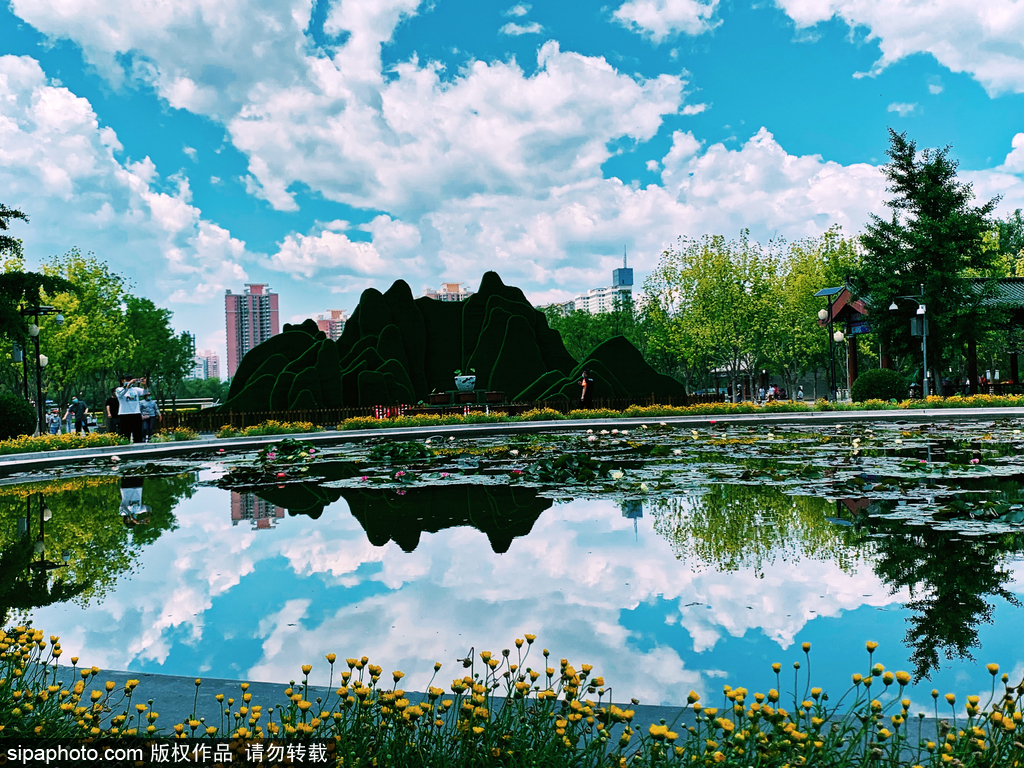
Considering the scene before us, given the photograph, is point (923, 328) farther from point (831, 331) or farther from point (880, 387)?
point (831, 331)

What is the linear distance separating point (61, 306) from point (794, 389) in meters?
62.3

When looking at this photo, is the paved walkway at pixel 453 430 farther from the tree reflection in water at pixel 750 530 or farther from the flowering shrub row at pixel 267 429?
the tree reflection in water at pixel 750 530

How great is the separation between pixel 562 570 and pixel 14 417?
2494 centimetres

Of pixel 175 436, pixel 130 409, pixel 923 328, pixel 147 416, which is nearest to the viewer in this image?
pixel 130 409

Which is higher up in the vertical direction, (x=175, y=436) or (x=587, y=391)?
(x=587, y=391)

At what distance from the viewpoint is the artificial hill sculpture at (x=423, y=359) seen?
107ft

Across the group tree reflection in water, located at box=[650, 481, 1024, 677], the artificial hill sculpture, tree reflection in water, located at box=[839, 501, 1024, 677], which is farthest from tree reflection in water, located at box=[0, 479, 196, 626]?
the artificial hill sculpture

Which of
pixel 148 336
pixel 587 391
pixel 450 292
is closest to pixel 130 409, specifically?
pixel 587 391

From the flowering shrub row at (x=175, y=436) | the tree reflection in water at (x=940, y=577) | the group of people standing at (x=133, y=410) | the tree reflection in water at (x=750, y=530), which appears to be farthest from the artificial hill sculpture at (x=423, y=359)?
the tree reflection in water at (x=940, y=577)

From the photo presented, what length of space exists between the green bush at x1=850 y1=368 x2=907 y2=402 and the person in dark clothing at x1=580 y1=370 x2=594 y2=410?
13.4 metres

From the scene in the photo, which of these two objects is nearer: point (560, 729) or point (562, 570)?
point (560, 729)

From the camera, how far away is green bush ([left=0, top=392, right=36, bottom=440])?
2409 centimetres

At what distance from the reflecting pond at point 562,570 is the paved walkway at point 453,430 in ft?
24.4

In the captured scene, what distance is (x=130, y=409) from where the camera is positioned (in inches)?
934
